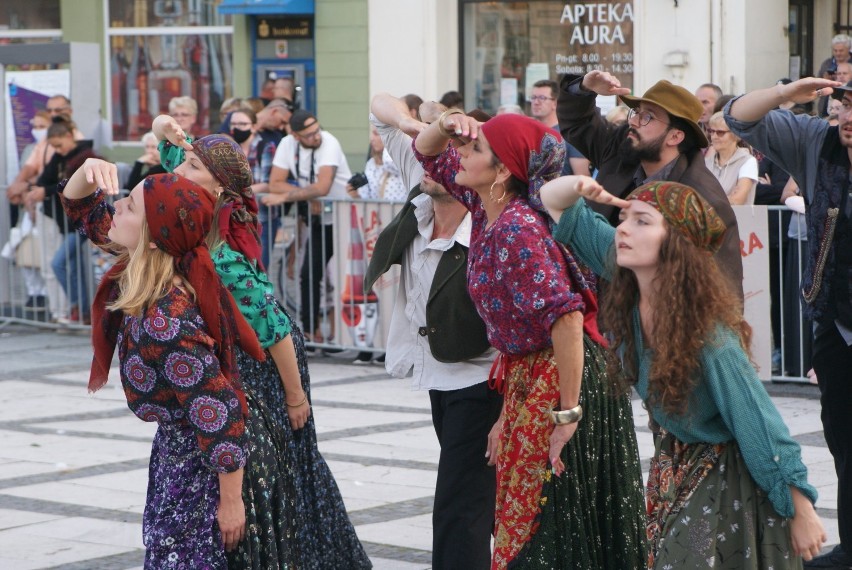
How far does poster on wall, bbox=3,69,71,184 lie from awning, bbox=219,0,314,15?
3.92 meters

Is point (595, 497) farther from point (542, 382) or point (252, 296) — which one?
A: point (252, 296)

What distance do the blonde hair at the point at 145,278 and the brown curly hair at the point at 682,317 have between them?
147cm

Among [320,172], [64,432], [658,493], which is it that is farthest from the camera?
[320,172]

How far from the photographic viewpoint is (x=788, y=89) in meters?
5.13

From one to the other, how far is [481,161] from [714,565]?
5.23 ft

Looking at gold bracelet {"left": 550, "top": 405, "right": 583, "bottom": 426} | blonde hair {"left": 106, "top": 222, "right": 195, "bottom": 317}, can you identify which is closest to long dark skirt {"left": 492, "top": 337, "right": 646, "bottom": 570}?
gold bracelet {"left": 550, "top": 405, "right": 583, "bottom": 426}

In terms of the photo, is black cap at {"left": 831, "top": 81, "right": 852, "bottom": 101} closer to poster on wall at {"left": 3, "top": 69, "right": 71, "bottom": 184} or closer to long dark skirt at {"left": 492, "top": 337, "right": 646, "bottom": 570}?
long dark skirt at {"left": 492, "top": 337, "right": 646, "bottom": 570}

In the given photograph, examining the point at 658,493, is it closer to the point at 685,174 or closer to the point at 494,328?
the point at 494,328

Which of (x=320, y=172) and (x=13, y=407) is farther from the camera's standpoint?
(x=320, y=172)

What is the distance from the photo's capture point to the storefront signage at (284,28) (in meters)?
18.5

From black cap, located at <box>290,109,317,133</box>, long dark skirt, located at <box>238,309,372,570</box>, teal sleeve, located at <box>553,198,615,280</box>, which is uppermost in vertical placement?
black cap, located at <box>290,109,317,133</box>

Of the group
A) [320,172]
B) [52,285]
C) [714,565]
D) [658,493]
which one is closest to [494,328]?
[658,493]

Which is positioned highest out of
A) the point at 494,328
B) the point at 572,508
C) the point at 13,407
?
the point at 494,328

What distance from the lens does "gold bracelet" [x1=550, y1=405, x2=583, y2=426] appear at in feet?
14.8
